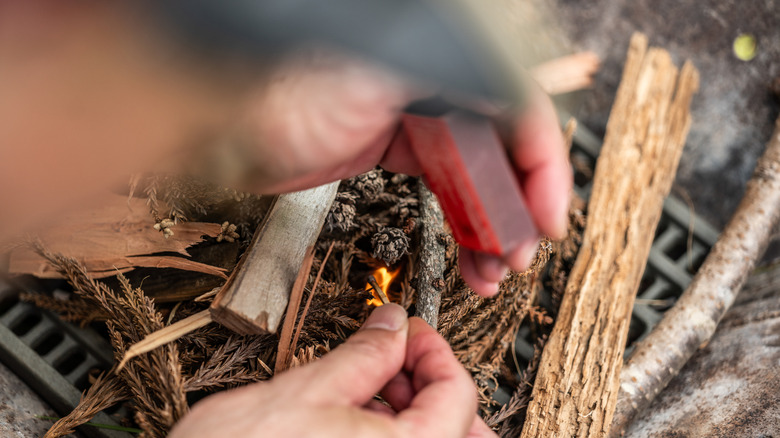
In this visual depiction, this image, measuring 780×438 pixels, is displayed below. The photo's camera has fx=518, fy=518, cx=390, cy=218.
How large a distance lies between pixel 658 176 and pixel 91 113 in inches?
90.3

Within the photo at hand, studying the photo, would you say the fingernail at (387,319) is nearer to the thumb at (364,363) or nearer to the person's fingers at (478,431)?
the thumb at (364,363)

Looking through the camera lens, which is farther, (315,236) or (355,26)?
(315,236)

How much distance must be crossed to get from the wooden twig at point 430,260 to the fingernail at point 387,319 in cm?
22

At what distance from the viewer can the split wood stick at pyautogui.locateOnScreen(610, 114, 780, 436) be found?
2.03 metres

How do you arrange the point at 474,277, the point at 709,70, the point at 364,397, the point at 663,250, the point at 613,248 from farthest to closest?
the point at 709,70, the point at 663,250, the point at 613,248, the point at 474,277, the point at 364,397

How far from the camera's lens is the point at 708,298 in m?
2.27

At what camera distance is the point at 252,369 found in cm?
166

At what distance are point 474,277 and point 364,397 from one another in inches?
18.4

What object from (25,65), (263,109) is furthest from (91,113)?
(263,109)

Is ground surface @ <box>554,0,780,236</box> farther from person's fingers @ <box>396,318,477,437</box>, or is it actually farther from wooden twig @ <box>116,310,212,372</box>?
wooden twig @ <box>116,310,212,372</box>

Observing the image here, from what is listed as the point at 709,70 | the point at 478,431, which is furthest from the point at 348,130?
the point at 709,70

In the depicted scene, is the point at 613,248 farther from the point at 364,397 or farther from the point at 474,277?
the point at 364,397

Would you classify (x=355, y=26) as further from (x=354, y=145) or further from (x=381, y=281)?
(x=381, y=281)

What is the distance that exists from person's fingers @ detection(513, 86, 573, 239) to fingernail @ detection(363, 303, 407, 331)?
450 mm
